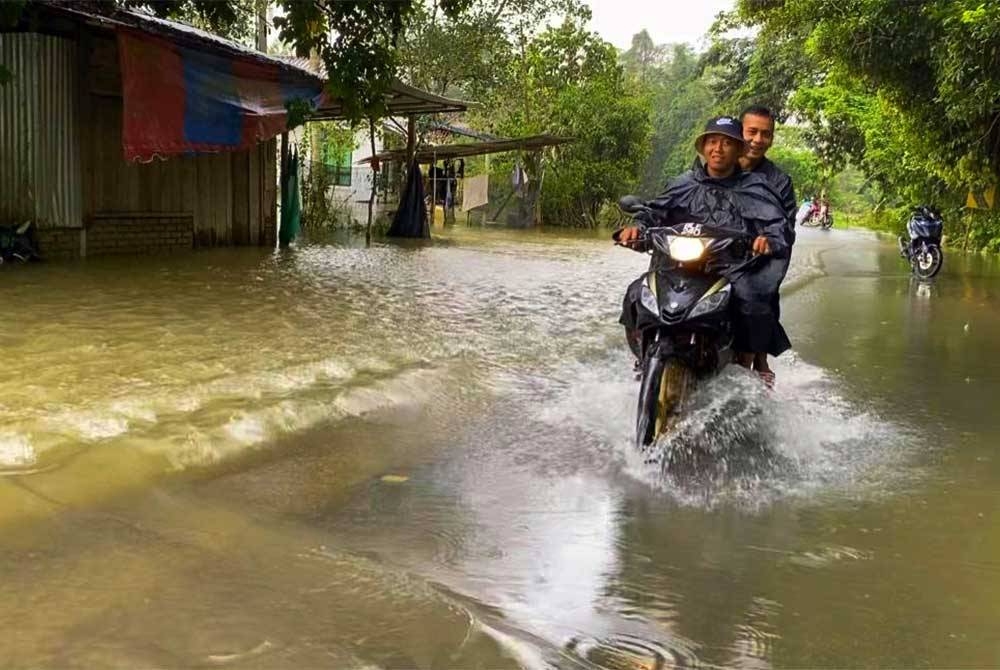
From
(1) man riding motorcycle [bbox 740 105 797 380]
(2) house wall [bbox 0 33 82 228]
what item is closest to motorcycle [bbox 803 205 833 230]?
(2) house wall [bbox 0 33 82 228]

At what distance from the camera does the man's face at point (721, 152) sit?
477cm

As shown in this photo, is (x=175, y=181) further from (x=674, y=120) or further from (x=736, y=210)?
(x=674, y=120)

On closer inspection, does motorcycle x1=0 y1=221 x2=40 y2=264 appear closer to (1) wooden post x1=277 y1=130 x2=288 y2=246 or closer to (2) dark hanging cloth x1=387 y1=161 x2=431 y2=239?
(1) wooden post x1=277 y1=130 x2=288 y2=246

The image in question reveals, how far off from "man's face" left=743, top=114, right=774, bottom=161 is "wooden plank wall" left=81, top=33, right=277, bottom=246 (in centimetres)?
959

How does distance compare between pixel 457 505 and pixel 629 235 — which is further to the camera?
pixel 629 235

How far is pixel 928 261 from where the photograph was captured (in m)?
14.1

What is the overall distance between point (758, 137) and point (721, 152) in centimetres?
41

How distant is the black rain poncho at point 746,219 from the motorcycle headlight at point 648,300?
427 mm

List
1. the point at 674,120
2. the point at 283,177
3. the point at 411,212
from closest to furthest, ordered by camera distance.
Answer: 1. the point at 283,177
2. the point at 411,212
3. the point at 674,120

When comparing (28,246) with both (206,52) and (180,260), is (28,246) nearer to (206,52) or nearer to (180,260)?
(180,260)

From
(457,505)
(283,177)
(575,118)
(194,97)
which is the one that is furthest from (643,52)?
(457,505)

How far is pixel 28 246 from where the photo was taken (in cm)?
1094

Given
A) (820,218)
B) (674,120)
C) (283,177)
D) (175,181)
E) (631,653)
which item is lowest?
(631,653)

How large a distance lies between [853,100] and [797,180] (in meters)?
38.2
